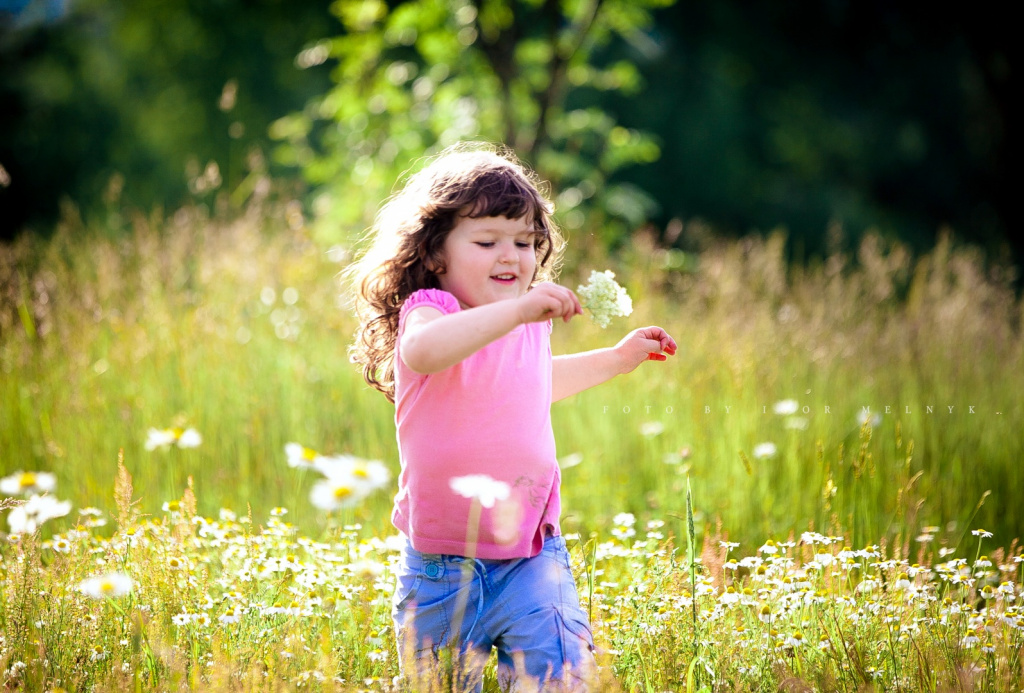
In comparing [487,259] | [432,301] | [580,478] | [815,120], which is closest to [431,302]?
[432,301]

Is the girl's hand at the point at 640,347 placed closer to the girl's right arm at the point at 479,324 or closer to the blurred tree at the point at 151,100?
the girl's right arm at the point at 479,324

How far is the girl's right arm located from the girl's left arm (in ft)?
1.57

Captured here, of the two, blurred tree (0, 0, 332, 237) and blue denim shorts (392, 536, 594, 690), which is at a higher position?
blurred tree (0, 0, 332, 237)

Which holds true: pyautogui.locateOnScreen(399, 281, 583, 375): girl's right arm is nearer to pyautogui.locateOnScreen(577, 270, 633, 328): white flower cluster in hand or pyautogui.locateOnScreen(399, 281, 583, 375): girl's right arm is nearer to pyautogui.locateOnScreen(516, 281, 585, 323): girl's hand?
pyautogui.locateOnScreen(516, 281, 585, 323): girl's hand

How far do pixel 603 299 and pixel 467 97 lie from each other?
231 inches

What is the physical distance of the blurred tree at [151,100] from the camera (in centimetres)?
1620

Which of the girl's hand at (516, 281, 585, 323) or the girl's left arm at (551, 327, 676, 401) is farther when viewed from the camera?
the girl's left arm at (551, 327, 676, 401)

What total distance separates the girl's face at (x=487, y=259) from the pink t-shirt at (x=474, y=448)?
0.21 feet

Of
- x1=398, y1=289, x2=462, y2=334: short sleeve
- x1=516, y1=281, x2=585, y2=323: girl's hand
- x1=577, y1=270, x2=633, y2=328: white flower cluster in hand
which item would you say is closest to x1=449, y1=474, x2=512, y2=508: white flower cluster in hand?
x1=516, y1=281, x2=585, y2=323: girl's hand

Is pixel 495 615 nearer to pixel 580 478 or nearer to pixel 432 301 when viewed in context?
pixel 432 301

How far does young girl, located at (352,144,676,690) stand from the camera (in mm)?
1862

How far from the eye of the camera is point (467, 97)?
7645 millimetres

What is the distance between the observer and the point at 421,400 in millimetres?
2031

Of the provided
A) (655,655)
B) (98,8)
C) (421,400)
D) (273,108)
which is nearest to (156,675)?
(421,400)
